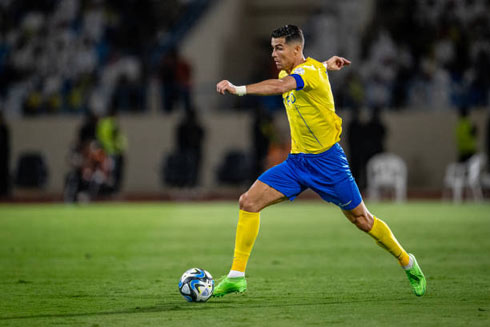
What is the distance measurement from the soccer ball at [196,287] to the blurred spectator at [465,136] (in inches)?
607

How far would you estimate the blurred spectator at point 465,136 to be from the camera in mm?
21469

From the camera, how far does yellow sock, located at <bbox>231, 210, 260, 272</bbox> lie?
7.39 m

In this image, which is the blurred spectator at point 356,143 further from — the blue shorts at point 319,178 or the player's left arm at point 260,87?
the player's left arm at point 260,87

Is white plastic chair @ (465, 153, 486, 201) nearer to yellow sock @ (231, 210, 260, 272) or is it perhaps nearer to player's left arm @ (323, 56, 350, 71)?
player's left arm @ (323, 56, 350, 71)

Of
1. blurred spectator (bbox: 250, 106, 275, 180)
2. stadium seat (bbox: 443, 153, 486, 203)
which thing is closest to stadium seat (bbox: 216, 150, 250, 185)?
blurred spectator (bbox: 250, 106, 275, 180)

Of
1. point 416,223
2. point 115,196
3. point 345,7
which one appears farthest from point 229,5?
point 416,223

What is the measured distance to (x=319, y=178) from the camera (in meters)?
7.47

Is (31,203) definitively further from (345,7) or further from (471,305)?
(471,305)

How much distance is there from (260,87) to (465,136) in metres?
15.8

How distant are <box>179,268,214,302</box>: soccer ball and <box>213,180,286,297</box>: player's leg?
0.17 meters

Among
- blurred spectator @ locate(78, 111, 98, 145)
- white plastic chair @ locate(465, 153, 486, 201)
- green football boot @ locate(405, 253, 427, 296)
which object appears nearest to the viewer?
green football boot @ locate(405, 253, 427, 296)

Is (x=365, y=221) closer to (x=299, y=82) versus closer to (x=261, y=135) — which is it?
(x=299, y=82)

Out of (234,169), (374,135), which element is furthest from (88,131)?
(374,135)

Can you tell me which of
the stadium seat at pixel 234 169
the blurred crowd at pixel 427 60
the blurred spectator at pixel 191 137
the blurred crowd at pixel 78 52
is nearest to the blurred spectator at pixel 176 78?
the blurred crowd at pixel 78 52
